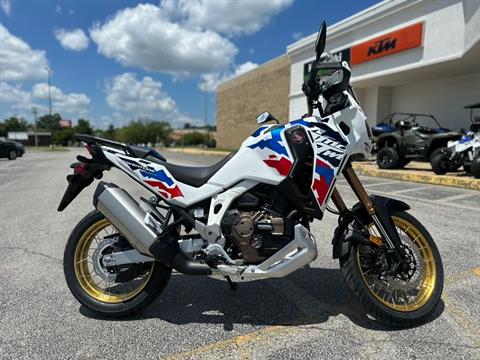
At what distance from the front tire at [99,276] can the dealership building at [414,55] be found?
1086 centimetres

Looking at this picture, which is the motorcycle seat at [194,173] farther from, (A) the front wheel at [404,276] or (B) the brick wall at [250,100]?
(B) the brick wall at [250,100]

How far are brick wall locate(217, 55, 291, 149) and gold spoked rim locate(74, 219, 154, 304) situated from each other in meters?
25.1

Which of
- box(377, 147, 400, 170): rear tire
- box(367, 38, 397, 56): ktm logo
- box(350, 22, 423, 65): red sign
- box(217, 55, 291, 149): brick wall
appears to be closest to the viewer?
box(377, 147, 400, 170): rear tire

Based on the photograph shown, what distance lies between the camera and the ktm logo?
16578mm

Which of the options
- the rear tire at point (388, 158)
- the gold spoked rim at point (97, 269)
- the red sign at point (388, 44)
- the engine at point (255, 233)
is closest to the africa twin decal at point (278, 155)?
the engine at point (255, 233)

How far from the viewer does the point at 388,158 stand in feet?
40.1

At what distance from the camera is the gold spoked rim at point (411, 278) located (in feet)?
8.70

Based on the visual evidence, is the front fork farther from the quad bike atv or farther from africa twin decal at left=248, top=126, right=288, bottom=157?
the quad bike atv

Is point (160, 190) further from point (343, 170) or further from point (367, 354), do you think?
point (367, 354)

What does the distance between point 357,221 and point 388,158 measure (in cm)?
1054

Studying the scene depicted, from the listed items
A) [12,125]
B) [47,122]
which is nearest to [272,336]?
[12,125]

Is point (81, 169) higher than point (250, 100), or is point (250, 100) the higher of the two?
point (250, 100)

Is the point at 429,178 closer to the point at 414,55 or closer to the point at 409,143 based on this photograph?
the point at 409,143

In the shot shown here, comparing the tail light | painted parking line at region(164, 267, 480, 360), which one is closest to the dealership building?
painted parking line at region(164, 267, 480, 360)
